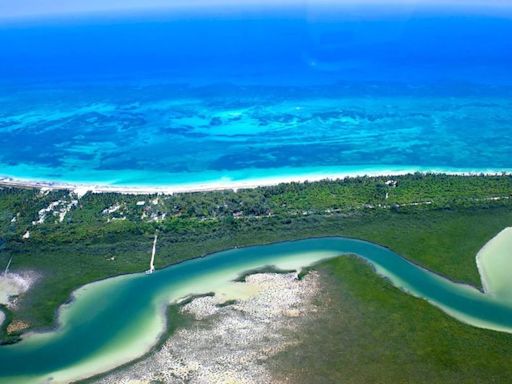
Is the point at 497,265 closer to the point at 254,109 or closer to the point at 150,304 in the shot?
the point at 150,304

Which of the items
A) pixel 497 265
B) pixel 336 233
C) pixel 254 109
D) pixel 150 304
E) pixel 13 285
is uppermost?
pixel 254 109

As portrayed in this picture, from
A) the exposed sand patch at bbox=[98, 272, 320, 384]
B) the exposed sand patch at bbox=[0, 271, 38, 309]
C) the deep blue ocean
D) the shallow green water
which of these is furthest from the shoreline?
the exposed sand patch at bbox=[98, 272, 320, 384]

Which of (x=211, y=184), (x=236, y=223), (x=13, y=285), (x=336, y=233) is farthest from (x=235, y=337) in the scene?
(x=211, y=184)

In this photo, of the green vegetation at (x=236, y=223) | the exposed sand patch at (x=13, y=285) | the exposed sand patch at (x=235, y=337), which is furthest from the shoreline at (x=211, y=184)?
the exposed sand patch at (x=235, y=337)

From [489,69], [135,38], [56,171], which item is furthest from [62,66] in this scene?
[489,69]

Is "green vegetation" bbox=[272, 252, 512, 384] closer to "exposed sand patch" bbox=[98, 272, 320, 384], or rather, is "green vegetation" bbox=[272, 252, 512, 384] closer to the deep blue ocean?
"exposed sand patch" bbox=[98, 272, 320, 384]

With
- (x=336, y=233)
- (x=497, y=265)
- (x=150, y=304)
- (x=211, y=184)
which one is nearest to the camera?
(x=150, y=304)

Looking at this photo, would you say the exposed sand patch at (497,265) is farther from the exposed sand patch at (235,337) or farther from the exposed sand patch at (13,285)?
the exposed sand patch at (13,285)
